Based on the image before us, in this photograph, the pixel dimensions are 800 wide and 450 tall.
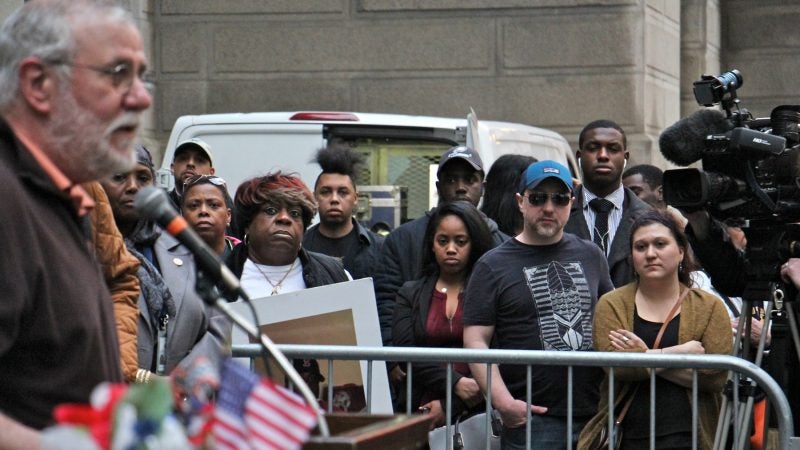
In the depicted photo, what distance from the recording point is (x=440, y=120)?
9.35m

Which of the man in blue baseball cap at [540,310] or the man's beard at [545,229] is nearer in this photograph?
the man in blue baseball cap at [540,310]

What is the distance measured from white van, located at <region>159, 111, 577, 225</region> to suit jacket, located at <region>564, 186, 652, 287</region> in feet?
4.21

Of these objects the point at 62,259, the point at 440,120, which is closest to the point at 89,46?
the point at 62,259

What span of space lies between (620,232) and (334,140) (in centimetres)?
236

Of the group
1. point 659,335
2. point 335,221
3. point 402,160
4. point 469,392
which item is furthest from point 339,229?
point 659,335

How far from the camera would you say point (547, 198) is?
666cm

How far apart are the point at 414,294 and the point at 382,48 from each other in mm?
7340

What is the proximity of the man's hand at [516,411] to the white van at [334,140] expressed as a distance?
10.5ft

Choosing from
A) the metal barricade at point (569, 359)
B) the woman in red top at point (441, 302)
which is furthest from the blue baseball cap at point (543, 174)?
the metal barricade at point (569, 359)

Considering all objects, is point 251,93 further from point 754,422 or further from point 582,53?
point 754,422

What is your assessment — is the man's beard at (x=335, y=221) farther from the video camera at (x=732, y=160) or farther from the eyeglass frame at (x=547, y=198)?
the video camera at (x=732, y=160)

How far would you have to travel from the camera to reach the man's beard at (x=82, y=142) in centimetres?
289

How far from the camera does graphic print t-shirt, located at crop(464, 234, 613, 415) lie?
6.19m

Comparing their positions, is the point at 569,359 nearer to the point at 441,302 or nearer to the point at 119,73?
the point at 441,302
